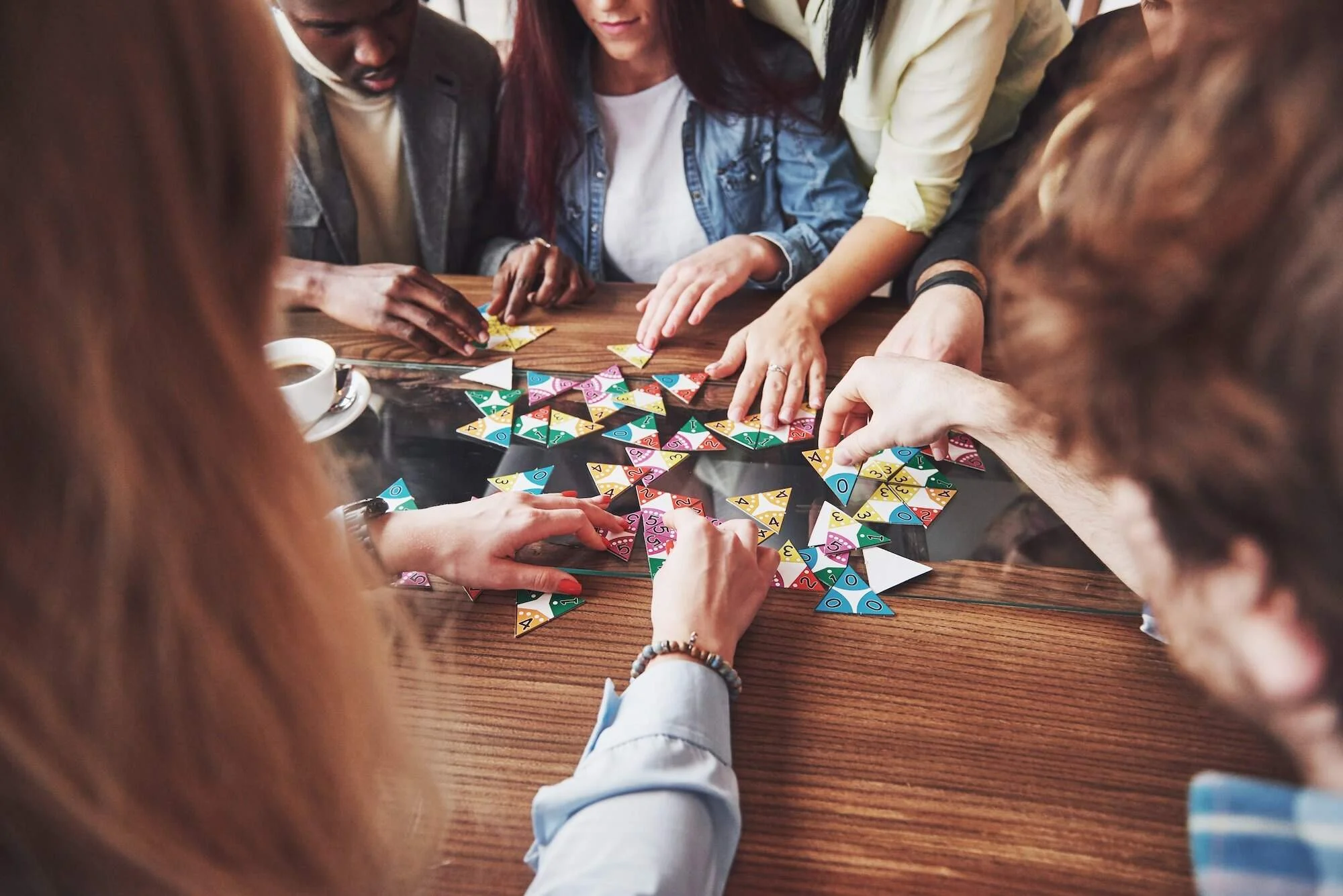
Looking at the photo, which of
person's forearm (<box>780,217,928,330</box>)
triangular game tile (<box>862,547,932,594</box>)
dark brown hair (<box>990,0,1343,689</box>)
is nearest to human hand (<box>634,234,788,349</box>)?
person's forearm (<box>780,217,928,330</box>)

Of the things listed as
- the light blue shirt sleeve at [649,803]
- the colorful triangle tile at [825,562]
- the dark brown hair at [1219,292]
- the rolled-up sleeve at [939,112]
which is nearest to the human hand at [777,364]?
the colorful triangle tile at [825,562]

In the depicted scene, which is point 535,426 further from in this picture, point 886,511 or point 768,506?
point 886,511

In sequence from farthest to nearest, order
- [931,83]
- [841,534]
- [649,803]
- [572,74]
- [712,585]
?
[572,74] < [931,83] < [841,534] < [712,585] < [649,803]

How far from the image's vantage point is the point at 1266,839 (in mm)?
404

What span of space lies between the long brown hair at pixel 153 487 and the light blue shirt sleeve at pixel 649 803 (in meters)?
0.17

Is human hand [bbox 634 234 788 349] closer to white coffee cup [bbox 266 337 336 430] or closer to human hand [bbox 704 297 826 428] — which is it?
human hand [bbox 704 297 826 428]

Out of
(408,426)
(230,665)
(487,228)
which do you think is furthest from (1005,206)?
(487,228)

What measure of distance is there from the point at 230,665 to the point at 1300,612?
0.50m

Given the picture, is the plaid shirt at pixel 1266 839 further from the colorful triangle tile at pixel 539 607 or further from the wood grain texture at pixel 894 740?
the colorful triangle tile at pixel 539 607

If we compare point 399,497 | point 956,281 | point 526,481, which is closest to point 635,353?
point 526,481

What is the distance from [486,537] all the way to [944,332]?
72 cm

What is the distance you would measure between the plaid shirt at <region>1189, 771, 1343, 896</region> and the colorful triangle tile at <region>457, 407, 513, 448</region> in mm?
787

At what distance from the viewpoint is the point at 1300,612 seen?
1.10ft

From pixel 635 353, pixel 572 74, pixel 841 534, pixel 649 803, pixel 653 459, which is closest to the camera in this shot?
pixel 649 803
